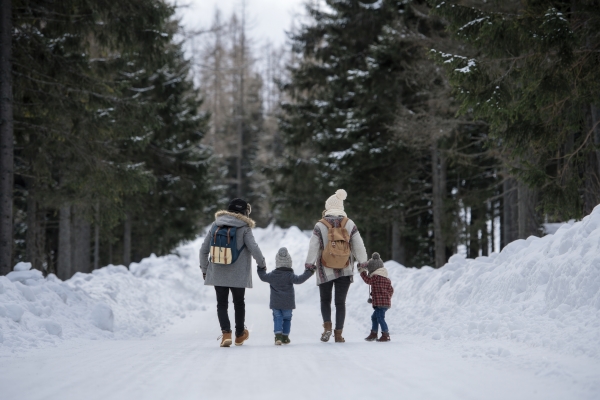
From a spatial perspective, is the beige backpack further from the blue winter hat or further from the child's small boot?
the child's small boot

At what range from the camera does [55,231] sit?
21344 mm

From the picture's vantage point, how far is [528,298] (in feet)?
23.1

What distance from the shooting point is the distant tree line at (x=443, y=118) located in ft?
28.3

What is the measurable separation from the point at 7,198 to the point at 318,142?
11.8 metres

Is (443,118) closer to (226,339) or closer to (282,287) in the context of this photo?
(282,287)

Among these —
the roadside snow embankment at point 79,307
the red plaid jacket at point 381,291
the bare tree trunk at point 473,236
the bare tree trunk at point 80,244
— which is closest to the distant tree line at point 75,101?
the roadside snow embankment at point 79,307

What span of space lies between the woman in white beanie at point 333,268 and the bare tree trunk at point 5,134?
6.27 meters

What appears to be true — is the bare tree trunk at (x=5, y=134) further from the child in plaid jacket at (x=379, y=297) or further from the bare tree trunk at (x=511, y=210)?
the bare tree trunk at (x=511, y=210)

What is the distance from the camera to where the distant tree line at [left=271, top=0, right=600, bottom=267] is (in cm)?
862

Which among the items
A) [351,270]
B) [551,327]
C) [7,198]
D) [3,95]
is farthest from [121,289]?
[551,327]

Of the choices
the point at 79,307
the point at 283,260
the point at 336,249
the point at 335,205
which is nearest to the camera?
the point at 336,249

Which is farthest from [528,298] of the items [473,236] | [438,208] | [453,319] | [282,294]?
[473,236]

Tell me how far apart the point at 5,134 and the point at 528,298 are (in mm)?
9661

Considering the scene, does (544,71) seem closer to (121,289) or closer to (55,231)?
(121,289)
